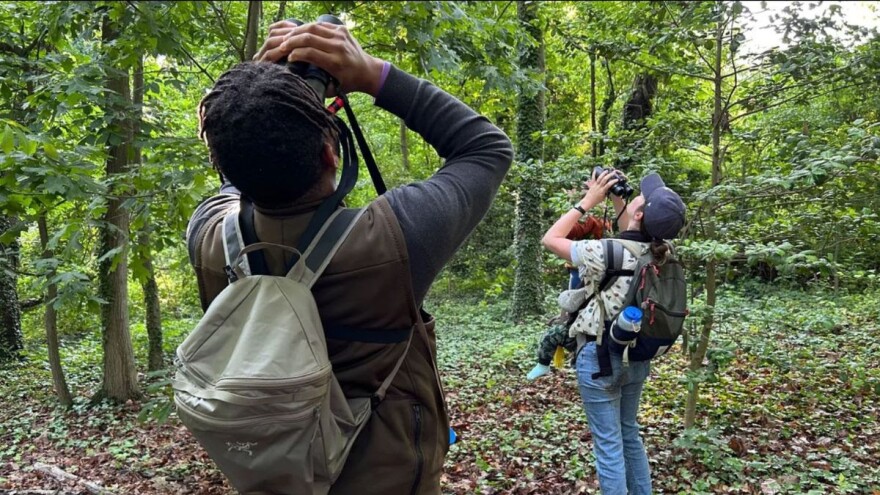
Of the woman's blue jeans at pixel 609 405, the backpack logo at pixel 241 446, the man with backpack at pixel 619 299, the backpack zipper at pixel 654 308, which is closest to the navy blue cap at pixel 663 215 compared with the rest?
the man with backpack at pixel 619 299

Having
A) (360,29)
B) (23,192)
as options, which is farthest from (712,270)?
(23,192)

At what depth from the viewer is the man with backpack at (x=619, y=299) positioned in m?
3.11

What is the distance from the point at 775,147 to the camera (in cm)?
416

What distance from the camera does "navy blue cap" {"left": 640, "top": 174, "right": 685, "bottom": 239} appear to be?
3.04 m

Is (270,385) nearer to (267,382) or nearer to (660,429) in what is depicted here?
(267,382)

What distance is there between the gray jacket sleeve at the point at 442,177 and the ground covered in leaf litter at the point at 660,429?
3057mm

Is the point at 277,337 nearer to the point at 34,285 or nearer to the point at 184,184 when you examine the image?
the point at 184,184

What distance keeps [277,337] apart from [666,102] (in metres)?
4.75

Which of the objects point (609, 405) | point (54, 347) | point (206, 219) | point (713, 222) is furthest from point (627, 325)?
point (54, 347)

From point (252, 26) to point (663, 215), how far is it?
2365 mm

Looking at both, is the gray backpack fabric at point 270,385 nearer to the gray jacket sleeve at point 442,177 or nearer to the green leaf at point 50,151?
the gray jacket sleeve at point 442,177

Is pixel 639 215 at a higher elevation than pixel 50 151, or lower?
lower

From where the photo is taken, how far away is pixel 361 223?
1208 millimetres

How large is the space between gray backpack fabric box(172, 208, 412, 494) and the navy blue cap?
2.31m
